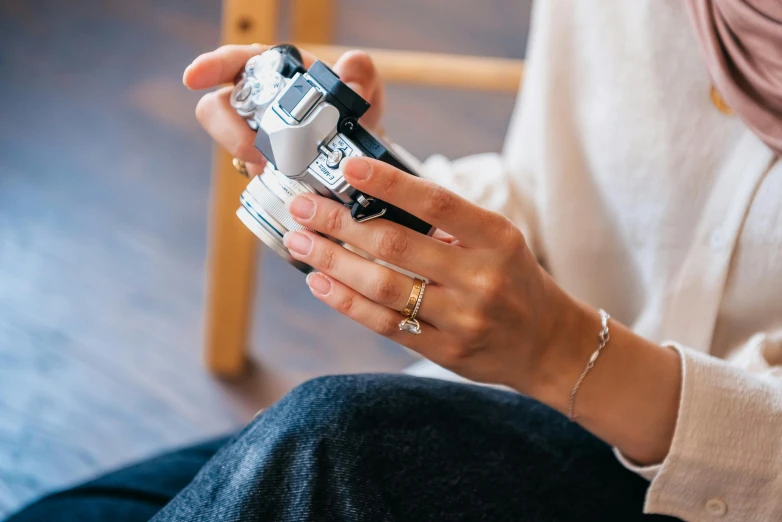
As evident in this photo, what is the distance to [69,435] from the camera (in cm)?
98

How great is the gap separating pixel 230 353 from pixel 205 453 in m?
0.44

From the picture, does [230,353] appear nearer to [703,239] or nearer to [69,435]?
[69,435]

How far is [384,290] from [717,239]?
0.28 meters

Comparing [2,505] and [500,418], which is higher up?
[500,418]

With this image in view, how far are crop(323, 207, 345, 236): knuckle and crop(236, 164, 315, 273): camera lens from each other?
0.9 inches

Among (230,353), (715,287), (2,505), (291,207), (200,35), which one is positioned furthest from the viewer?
(200,35)


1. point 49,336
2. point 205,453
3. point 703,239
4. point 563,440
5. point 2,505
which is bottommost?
point 2,505

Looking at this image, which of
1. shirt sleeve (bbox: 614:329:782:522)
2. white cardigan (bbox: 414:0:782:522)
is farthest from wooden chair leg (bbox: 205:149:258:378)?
shirt sleeve (bbox: 614:329:782:522)

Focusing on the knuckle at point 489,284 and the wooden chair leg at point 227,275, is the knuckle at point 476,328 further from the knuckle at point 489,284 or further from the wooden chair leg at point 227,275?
the wooden chair leg at point 227,275

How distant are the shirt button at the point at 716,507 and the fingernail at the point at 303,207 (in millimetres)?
315

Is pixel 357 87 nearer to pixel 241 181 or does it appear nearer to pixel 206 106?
pixel 206 106

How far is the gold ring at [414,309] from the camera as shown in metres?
0.43

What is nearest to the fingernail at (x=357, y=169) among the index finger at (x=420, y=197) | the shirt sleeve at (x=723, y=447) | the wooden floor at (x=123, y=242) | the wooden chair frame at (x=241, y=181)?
the index finger at (x=420, y=197)

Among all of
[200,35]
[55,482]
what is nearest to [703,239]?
[55,482]
